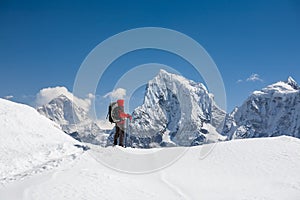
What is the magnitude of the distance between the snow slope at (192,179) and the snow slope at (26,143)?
189cm

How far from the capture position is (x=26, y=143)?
691 inches

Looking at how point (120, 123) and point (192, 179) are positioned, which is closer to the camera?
point (192, 179)

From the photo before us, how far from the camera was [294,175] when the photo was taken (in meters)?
10.6

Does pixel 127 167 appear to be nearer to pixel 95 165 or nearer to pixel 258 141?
pixel 95 165

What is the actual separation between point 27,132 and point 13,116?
2.64 m

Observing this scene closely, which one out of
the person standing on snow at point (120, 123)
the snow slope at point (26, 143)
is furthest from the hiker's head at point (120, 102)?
the snow slope at point (26, 143)

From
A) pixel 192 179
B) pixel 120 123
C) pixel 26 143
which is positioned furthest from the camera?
pixel 26 143

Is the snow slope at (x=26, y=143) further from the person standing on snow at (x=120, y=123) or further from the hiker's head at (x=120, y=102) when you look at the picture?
the hiker's head at (x=120, y=102)

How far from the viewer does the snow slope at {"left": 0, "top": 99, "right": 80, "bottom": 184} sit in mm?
13836

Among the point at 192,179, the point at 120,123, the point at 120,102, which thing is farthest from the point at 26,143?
the point at 192,179

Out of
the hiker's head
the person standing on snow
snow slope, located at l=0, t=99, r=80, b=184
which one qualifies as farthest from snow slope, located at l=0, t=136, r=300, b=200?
the hiker's head

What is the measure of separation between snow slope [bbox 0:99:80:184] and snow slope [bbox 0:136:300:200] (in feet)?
6.20

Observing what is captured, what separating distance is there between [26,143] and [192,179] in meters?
10.9

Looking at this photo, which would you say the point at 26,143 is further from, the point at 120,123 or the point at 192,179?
the point at 192,179
